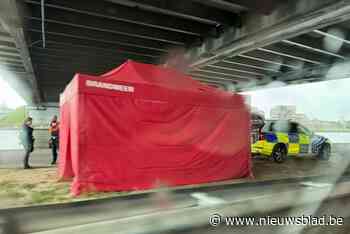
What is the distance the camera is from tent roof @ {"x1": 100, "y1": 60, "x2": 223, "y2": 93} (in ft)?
19.9

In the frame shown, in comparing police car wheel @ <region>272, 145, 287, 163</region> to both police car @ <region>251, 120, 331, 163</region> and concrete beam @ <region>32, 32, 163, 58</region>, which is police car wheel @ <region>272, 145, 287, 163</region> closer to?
police car @ <region>251, 120, 331, 163</region>

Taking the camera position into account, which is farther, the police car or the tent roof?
the police car

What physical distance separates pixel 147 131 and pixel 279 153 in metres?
5.45

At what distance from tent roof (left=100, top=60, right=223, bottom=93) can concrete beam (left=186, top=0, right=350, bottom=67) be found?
762 millimetres

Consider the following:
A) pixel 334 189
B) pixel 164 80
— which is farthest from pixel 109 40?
pixel 334 189

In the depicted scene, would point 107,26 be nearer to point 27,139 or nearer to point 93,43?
point 93,43

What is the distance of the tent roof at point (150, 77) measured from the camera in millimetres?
6078

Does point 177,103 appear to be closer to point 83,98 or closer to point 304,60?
point 83,98
